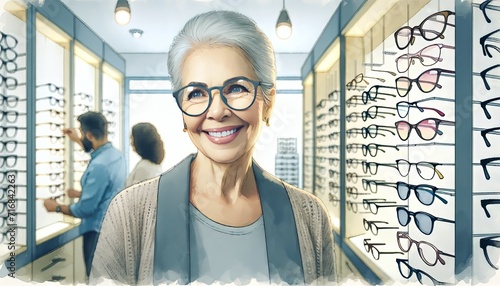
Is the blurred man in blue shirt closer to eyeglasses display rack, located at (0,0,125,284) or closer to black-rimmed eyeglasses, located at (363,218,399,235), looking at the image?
eyeglasses display rack, located at (0,0,125,284)

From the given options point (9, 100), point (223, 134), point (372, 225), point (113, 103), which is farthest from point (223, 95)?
point (9, 100)

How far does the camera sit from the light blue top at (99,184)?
185 centimetres

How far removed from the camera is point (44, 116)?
6.15 feet

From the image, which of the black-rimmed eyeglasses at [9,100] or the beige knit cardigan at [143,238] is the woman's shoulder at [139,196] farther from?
the black-rimmed eyeglasses at [9,100]

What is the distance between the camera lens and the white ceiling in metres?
1.81

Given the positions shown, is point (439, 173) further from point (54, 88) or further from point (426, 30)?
point (54, 88)

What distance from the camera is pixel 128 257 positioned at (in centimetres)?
182

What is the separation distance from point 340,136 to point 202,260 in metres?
0.83

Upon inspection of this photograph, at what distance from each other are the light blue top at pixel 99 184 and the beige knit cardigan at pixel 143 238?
0.04m

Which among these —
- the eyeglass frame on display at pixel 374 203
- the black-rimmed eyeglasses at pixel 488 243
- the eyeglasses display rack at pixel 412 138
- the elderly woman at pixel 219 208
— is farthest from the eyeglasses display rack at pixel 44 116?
the black-rimmed eyeglasses at pixel 488 243

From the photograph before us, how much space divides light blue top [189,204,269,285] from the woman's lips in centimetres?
32

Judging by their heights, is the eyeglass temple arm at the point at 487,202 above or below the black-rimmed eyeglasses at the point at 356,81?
below

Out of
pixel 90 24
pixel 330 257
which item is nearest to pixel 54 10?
pixel 90 24

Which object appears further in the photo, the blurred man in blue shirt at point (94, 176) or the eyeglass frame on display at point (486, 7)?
the blurred man in blue shirt at point (94, 176)
